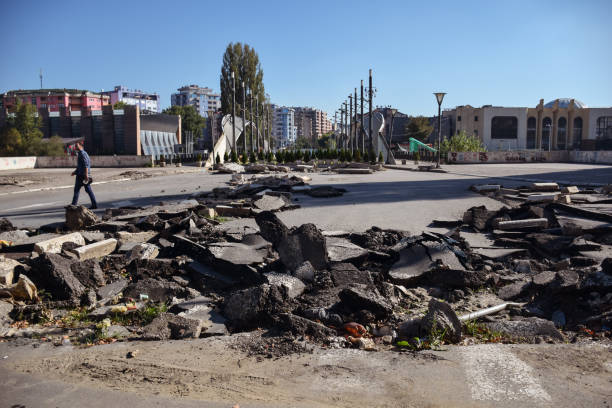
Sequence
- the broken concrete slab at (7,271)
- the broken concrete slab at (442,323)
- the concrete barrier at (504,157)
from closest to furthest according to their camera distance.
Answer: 1. the broken concrete slab at (442,323)
2. the broken concrete slab at (7,271)
3. the concrete barrier at (504,157)

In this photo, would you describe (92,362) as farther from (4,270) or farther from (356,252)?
(356,252)

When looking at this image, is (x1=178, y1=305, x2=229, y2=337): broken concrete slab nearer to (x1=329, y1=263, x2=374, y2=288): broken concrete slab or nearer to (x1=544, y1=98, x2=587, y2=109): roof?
(x1=329, y1=263, x2=374, y2=288): broken concrete slab

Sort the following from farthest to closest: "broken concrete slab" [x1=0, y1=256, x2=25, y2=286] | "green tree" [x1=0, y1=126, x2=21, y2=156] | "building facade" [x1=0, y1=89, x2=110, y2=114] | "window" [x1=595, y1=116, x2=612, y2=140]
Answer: "building facade" [x1=0, y1=89, x2=110, y2=114]
"window" [x1=595, y1=116, x2=612, y2=140]
"green tree" [x1=0, y1=126, x2=21, y2=156]
"broken concrete slab" [x1=0, y1=256, x2=25, y2=286]

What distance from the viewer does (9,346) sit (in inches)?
149

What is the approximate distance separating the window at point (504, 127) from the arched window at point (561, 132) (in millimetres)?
12423

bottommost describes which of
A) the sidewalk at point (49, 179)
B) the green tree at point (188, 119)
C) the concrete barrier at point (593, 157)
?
the sidewalk at point (49, 179)

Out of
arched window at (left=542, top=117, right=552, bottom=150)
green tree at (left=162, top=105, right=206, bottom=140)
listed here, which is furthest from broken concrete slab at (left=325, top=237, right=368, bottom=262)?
green tree at (left=162, top=105, right=206, bottom=140)

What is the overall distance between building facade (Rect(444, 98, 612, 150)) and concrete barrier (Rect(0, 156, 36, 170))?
3498 inches

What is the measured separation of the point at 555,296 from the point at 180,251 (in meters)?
4.58

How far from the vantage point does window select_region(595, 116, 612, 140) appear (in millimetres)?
109750

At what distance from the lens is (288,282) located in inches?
195

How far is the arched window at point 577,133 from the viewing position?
364 ft

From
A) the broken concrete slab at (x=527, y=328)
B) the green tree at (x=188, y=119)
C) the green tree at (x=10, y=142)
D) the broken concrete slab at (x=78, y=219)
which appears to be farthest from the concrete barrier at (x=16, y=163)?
the green tree at (x=188, y=119)

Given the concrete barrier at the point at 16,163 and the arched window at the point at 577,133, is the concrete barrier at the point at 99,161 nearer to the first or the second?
the concrete barrier at the point at 16,163
